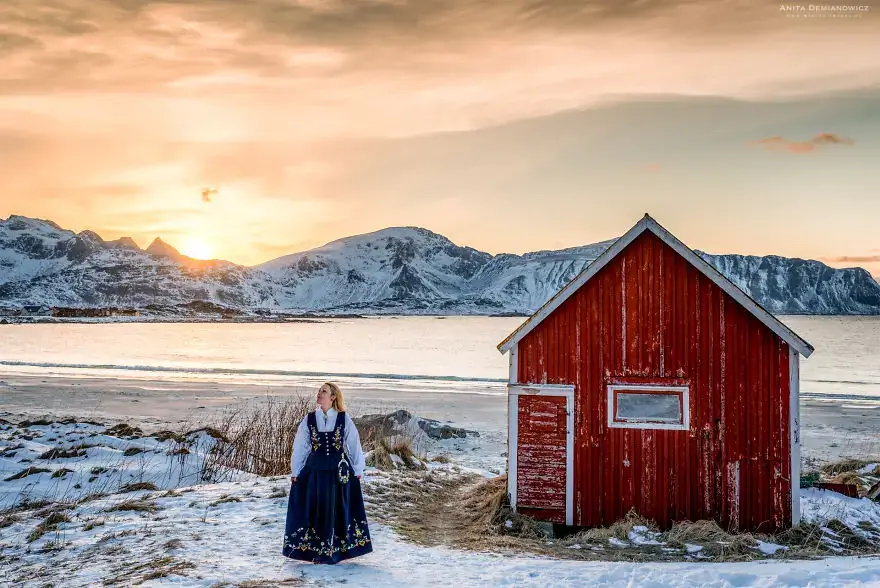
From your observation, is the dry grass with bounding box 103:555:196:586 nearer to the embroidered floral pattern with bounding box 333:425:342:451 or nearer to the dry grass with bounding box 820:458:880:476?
the embroidered floral pattern with bounding box 333:425:342:451

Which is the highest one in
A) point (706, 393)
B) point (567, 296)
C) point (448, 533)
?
point (567, 296)

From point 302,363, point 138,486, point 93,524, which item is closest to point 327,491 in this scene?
point 93,524

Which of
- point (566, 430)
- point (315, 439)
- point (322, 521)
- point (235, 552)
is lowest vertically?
point (235, 552)

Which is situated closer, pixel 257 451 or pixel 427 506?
pixel 427 506

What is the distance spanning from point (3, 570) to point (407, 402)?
82.7 ft

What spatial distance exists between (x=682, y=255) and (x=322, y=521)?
762 centimetres

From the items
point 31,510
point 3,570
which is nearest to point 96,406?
point 31,510

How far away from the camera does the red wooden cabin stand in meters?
12.2

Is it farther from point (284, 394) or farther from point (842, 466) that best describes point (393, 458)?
point (284, 394)

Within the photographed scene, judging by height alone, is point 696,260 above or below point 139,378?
above

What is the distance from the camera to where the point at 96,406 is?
2905 cm

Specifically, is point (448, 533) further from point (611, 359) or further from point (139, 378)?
point (139, 378)

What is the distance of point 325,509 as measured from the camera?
30.3ft

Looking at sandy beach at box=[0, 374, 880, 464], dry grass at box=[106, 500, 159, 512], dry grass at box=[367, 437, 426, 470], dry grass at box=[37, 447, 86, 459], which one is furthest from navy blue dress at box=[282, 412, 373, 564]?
sandy beach at box=[0, 374, 880, 464]
